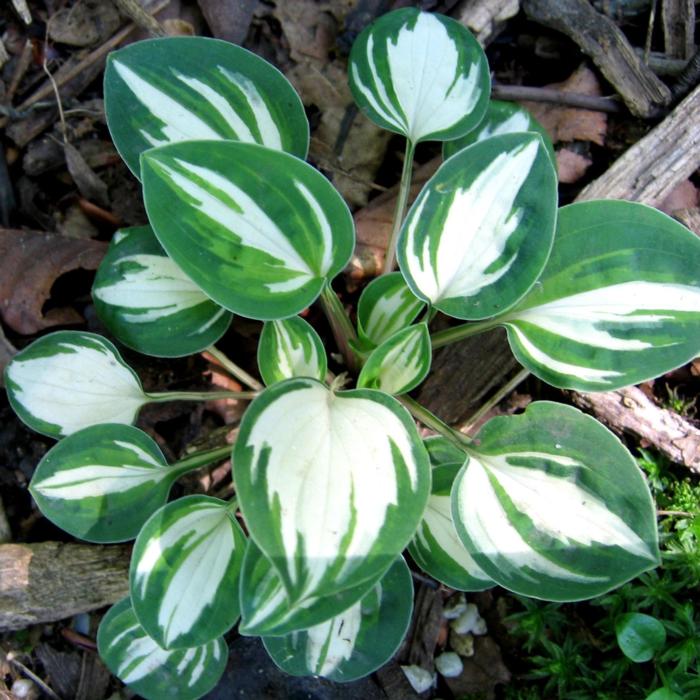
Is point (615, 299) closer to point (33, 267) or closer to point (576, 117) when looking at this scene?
point (576, 117)

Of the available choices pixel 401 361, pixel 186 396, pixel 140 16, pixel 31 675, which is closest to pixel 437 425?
pixel 401 361

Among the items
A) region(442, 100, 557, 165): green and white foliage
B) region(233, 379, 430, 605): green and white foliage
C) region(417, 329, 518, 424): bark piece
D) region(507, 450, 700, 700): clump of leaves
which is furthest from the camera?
region(417, 329, 518, 424): bark piece

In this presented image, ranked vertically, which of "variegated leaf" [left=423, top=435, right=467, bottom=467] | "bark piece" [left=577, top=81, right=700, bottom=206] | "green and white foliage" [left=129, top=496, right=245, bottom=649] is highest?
"bark piece" [left=577, top=81, right=700, bottom=206]

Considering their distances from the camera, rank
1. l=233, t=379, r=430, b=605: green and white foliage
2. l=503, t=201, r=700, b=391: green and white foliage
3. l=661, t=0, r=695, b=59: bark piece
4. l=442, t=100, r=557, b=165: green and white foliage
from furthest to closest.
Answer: l=661, t=0, r=695, b=59: bark piece
l=442, t=100, r=557, b=165: green and white foliage
l=503, t=201, r=700, b=391: green and white foliage
l=233, t=379, r=430, b=605: green and white foliage

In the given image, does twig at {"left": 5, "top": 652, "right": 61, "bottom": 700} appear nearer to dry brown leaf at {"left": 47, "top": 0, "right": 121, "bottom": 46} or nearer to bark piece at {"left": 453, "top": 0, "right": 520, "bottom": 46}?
dry brown leaf at {"left": 47, "top": 0, "right": 121, "bottom": 46}

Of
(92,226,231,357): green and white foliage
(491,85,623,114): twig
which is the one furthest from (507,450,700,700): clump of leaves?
(92,226,231,357): green and white foliage

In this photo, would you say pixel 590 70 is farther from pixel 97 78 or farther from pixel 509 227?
pixel 97 78

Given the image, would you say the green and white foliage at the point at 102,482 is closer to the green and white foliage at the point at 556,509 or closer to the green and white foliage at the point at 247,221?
the green and white foliage at the point at 247,221
